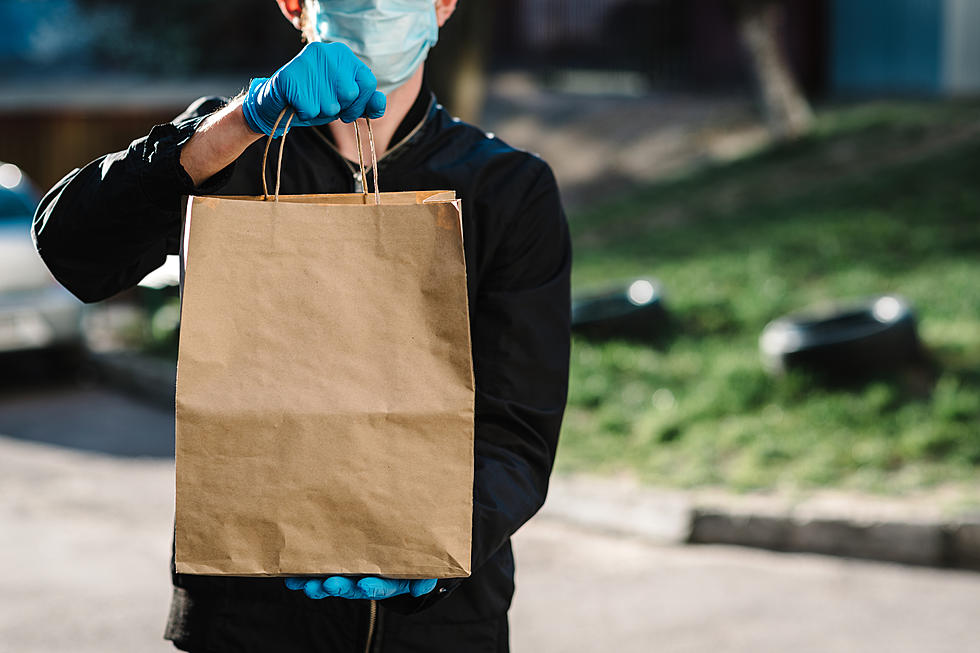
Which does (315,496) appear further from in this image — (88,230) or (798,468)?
(798,468)

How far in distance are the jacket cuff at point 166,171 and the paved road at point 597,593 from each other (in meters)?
2.95

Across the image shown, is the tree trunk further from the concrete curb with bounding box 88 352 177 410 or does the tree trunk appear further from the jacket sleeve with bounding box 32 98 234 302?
the jacket sleeve with bounding box 32 98 234 302

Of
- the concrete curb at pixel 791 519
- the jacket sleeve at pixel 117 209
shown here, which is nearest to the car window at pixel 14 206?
the concrete curb at pixel 791 519

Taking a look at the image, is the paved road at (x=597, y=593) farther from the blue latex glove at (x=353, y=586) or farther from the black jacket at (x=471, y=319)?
the blue latex glove at (x=353, y=586)

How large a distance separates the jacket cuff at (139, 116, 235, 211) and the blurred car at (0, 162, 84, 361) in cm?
713

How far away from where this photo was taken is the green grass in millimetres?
5809

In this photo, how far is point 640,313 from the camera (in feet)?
25.5

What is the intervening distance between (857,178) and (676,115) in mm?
5834

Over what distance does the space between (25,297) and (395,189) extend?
7276 millimetres

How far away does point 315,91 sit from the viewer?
153cm

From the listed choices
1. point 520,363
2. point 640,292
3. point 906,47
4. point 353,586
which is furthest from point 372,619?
point 906,47

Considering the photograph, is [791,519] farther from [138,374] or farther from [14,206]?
[14,206]

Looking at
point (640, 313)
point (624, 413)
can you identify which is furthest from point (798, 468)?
point (640, 313)

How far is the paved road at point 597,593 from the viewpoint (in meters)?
4.25
